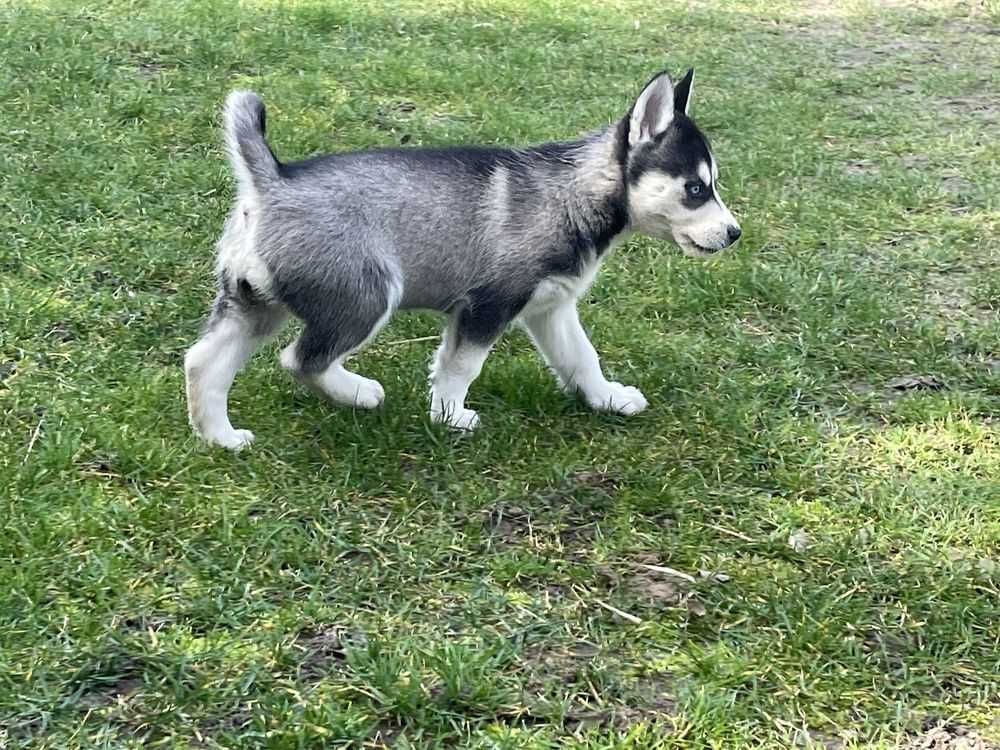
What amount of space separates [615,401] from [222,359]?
139cm

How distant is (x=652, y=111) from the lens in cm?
392

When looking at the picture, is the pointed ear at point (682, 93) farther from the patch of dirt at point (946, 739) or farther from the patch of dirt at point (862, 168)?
the patch of dirt at point (862, 168)

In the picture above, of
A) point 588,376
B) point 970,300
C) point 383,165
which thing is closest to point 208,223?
point 383,165

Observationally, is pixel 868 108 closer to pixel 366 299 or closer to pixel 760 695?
pixel 366 299

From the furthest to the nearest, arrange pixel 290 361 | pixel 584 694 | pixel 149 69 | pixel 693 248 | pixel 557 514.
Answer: pixel 149 69
pixel 693 248
pixel 290 361
pixel 557 514
pixel 584 694

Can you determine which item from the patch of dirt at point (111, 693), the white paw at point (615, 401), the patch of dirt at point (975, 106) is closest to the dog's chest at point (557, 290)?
the white paw at point (615, 401)

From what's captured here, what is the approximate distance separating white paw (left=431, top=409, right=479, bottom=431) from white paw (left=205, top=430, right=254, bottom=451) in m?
0.63

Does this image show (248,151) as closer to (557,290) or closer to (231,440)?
(231,440)

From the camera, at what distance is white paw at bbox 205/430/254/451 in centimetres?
373

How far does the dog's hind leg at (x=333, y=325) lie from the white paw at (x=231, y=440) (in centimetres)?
27

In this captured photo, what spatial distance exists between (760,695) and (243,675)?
49.0 inches

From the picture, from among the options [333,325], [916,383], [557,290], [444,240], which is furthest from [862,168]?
[333,325]

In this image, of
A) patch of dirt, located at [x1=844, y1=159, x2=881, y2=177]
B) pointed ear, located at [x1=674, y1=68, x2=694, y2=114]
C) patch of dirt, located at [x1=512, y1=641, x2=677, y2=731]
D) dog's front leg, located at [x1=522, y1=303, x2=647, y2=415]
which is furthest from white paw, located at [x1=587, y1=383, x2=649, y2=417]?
patch of dirt, located at [x1=844, y1=159, x2=881, y2=177]

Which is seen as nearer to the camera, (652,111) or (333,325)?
(333,325)
